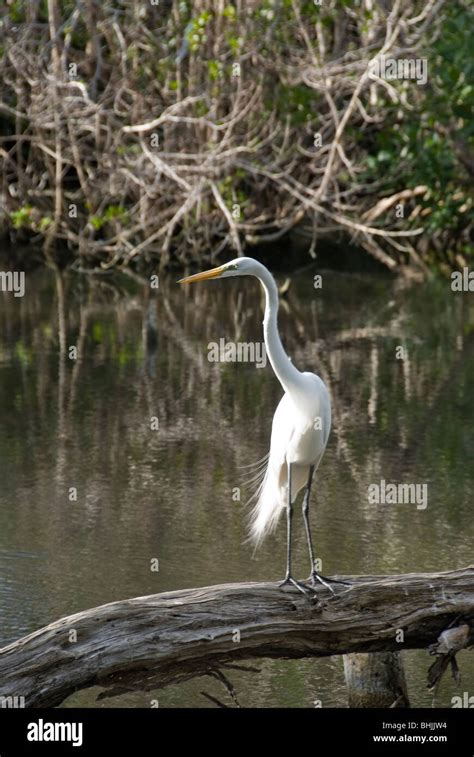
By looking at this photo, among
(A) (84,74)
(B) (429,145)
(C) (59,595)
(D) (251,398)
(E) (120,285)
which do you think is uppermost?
(A) (84,74)

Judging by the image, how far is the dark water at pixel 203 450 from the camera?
721 centimetres

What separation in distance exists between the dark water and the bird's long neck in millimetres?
1418

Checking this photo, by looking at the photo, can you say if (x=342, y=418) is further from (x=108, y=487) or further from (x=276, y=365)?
(x=276, y=365)

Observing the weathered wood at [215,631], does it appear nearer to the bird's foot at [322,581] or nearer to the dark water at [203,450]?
the bird's foot at [322,581]

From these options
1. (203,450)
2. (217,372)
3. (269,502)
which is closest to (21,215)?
(217,372)

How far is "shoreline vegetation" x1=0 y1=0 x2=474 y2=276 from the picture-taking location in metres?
17.3

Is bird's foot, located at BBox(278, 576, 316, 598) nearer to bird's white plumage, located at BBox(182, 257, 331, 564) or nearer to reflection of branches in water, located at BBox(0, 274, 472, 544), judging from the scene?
bird's white plumage, located at BBox(182, 257, 331, 564)

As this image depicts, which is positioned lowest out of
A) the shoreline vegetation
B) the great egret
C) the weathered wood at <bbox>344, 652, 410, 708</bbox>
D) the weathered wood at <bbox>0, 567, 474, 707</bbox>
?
the weathered wood at <bbox>344, 652, 410, 708</bbox>

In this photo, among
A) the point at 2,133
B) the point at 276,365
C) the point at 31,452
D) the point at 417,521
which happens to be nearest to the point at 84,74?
the point at 2,133

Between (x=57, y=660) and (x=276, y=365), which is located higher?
(x=276, y=365)

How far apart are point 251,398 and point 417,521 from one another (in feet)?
11.2

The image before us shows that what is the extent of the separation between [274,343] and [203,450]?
15.8 ft

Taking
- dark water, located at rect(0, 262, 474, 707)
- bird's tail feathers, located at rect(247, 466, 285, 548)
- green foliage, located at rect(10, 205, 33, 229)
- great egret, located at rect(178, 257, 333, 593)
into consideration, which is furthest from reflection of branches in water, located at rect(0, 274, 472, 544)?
great egret, located at rect(178, 257, 333, 593)

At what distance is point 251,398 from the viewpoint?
37.6ft
